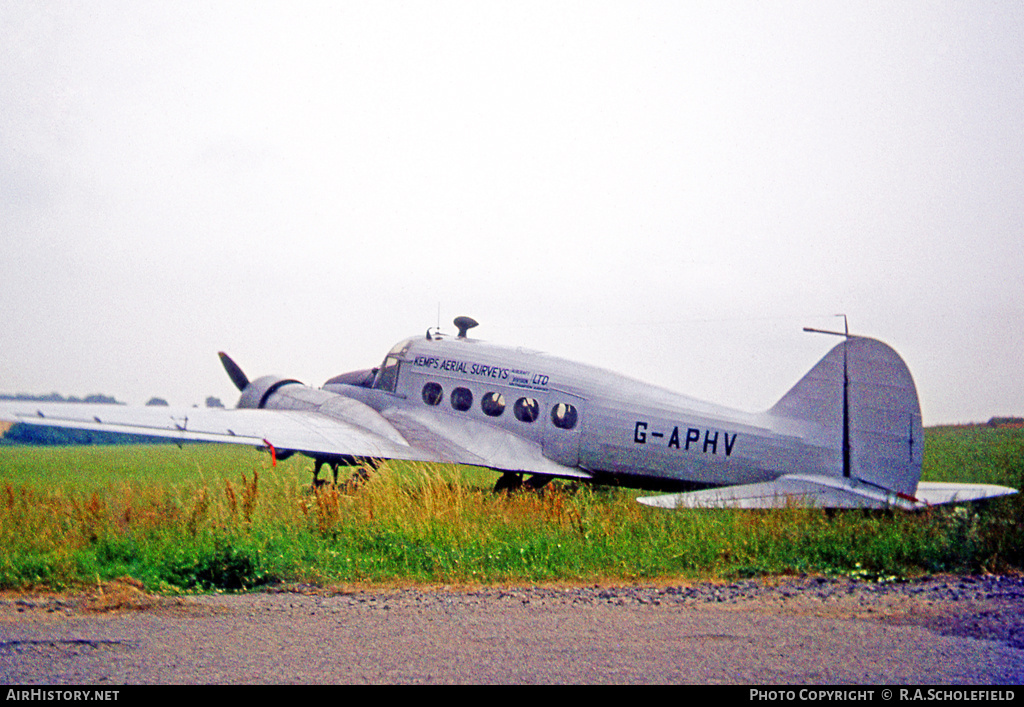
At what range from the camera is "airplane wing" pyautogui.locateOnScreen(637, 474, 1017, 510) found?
8.80 metres

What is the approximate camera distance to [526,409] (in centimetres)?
1173

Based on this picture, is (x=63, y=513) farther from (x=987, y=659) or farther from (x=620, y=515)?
(x=987, y=659)

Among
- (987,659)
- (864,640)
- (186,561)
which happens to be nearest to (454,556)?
(186,561)

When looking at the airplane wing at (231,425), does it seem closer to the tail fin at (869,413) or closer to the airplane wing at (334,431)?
the airplane wing at (334,431)

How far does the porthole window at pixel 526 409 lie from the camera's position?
11648 millimetres

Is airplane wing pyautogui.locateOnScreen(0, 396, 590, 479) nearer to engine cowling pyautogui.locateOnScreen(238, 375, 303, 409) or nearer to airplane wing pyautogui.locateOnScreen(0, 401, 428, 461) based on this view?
airplane wing pyautogui.locateOnScreen(0, 401, 428, 461)

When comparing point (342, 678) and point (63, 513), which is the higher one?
point (342, 678)

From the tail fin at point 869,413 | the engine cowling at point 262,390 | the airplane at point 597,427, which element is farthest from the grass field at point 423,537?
the engine cowling at point 262,390

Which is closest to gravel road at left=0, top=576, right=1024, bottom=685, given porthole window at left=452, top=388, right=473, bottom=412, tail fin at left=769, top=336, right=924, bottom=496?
tail fin at left=769, top=336, right=924, bottom=496

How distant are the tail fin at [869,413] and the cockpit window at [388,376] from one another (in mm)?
7405

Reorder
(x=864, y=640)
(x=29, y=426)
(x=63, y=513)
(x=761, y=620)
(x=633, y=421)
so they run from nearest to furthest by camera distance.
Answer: (x=864, y=640), (x=761, y=620), (x=63, y=513), (x=29, y=426), (x=633, y=421)

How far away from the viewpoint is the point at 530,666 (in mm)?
3926

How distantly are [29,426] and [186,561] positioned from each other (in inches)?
202

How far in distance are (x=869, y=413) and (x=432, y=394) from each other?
7.25 meters
